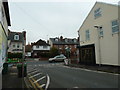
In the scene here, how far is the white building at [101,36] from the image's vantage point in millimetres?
17109

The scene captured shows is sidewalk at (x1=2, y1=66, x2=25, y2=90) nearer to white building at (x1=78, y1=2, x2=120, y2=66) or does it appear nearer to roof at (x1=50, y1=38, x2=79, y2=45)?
white building at (x1=78, y1=2, x2=120, y2=66)

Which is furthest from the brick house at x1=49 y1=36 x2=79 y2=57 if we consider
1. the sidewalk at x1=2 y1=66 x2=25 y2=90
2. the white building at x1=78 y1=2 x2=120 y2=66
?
the sidewalk at x1=2 y1=66 x2=25 y2=90

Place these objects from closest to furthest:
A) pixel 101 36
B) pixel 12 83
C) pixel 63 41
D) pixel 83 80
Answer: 1. pixel 12 83
2. pixel 83 80
3. pixel 101 36
4. pixel 63 41

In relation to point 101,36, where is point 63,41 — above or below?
above

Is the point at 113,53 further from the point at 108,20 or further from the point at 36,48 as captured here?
the point at 36,48

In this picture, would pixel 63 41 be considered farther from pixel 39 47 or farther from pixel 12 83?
pixel 12 83

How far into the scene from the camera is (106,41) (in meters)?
18.4

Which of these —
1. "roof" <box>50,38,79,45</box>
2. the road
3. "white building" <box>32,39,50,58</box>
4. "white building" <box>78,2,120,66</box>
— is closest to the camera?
the road

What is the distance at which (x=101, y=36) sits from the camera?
19531 millimetres

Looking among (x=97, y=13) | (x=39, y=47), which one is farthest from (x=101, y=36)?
(x=39, y=47)

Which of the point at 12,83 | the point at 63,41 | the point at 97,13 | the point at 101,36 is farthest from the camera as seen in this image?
the point at 63,41

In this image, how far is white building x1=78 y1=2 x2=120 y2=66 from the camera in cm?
1711

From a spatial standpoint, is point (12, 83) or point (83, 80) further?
point (83, 80)

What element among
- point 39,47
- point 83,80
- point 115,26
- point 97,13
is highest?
point 97,13
